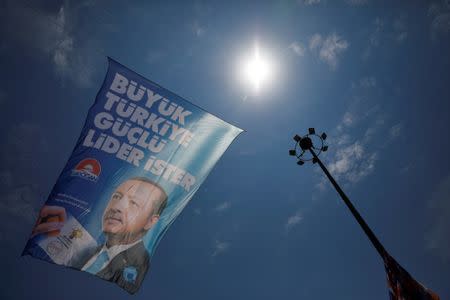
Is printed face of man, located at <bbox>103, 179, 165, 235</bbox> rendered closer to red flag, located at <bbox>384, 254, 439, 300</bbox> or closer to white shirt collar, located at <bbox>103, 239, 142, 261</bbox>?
white shirt collar, located at <bbox>103, 239, 142, 261</bbox>

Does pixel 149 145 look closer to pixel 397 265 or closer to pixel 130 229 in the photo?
pixel 130 229

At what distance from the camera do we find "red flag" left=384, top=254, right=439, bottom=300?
4.18 metres

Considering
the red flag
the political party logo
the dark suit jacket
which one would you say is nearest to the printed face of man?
the dark suit jacket

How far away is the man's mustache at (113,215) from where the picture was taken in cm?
670

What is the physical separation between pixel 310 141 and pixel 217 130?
124 inches

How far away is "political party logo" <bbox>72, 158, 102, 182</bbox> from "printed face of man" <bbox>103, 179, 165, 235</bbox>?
75 centimetres

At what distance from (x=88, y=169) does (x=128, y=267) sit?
287cm

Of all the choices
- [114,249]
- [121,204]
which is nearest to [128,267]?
[114,249]

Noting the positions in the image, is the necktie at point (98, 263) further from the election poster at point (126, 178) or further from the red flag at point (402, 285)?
the red flag at point (402, 285)

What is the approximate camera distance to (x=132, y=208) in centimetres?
691

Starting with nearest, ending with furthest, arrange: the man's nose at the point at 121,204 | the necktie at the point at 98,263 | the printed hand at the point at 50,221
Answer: the necktie at the point at 98,263 → the printed hand at the point at 50,221 → the man's nose at the point at 121,204

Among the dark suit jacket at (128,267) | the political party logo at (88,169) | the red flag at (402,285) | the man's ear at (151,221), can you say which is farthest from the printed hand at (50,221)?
the red flag at (402,285)

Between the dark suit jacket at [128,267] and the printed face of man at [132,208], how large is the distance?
1.63 feet

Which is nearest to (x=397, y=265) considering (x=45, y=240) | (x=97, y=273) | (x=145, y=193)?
(x=145, y=193)
